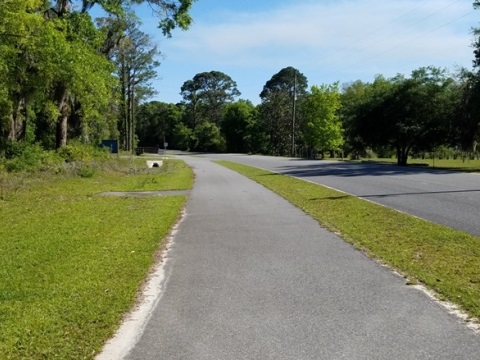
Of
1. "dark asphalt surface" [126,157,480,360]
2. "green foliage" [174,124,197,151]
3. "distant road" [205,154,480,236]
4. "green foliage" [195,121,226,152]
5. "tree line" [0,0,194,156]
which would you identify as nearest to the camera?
"dark asphalt surface" [126,157,480,360]

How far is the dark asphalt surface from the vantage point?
13.6 feet

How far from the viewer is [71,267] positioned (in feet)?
22.9

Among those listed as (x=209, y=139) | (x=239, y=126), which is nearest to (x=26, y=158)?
(x=239, y=126)

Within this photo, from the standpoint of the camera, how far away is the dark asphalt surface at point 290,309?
13.6 feet

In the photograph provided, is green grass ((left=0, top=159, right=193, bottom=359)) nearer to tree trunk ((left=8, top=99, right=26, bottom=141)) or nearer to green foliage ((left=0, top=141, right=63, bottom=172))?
green foliage ((left=0, top=141, right=63, bottom=172))

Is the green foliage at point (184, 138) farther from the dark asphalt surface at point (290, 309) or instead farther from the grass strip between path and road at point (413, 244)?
the dark asphalt surface at point (290, 309)

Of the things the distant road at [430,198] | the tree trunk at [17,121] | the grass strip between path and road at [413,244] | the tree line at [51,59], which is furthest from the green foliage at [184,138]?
the grass strip between path and road at [413,244]

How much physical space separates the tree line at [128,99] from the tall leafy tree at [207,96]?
2278 centimetres

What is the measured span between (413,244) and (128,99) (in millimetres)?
64910

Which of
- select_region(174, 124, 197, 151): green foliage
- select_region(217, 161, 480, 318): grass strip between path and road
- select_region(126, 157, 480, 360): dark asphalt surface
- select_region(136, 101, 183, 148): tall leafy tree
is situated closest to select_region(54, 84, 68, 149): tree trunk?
select_region(217, 161, 480, 318): grass strip between path and road

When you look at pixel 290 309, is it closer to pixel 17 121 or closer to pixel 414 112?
pixel 17 121

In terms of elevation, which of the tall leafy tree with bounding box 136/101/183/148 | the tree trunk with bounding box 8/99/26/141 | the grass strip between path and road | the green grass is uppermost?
the tall leafy tree with bounding box 136/101/183/148

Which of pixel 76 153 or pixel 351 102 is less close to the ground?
pixel 351 102

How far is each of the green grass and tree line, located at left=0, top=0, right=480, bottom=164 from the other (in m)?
7.76
